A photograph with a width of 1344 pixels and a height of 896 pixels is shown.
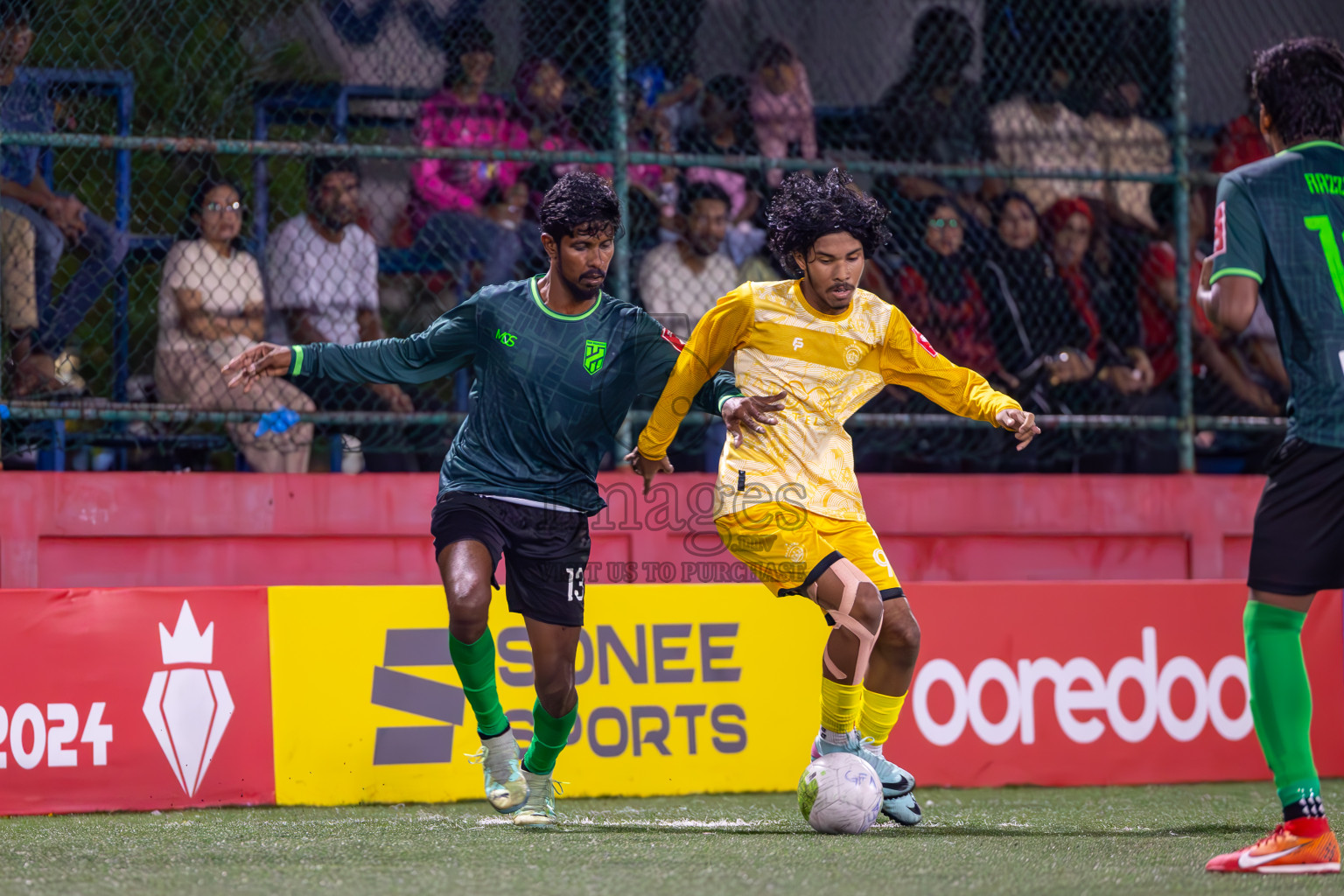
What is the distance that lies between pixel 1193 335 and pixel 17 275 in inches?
226

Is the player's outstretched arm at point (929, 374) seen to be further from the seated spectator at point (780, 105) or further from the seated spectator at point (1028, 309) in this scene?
the seated spectator at point (780, 105)

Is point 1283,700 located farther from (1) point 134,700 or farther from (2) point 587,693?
(1) point 134,700

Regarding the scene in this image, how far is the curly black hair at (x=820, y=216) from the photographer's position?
4.99 m

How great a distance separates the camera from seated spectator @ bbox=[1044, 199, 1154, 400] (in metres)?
7.84

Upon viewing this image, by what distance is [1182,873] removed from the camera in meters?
3.79

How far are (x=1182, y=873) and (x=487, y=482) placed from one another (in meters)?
2.42

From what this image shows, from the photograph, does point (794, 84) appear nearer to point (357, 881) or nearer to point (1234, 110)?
point (1234, 110)

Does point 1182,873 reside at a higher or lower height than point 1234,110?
lower

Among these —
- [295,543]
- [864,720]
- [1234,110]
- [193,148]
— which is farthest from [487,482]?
[1234,110]

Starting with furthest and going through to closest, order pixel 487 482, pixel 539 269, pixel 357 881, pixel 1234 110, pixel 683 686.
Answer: pixel 1234 110 → pixel 539 269 → pixel 683 686 → pixel 487 482 → pixel 357 881

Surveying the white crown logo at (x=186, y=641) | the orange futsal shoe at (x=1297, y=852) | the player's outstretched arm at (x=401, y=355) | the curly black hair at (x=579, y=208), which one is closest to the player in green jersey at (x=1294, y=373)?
the orange futsal shoe at (x=1297, y=852)

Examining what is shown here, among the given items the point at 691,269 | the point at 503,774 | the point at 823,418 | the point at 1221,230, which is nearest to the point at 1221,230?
the point at 1221,230

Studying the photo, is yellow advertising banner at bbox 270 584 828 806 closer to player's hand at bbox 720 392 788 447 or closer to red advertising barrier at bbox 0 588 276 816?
red advertising barrier at bbox 0 588 276 816

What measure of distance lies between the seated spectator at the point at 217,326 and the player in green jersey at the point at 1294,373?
4.24 meters
